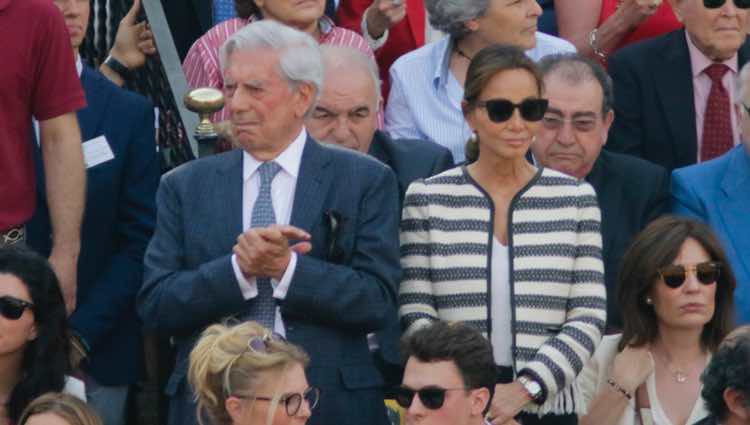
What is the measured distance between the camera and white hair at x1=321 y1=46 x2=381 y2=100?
812 centimetres

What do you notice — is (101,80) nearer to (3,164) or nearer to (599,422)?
(3,164)

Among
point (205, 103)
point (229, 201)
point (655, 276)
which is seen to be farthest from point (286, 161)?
point (655, 276)

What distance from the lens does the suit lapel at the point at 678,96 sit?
898cm

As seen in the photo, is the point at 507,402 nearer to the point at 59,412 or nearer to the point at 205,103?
the point at 59,412

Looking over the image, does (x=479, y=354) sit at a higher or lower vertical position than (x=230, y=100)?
lower

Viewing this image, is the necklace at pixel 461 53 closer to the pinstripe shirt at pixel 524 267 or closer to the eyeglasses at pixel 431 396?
the pinstripe shirt at pixel 524 267

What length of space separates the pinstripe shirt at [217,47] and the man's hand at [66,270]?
3.91 ft

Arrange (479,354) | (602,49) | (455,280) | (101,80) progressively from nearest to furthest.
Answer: (479,354), (455,280), (101,80), (602,49)

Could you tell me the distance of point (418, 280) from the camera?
7309 millimetres

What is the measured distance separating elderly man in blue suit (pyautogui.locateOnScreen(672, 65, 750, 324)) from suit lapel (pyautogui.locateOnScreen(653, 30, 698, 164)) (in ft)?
1.98

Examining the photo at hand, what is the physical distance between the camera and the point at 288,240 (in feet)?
22.3

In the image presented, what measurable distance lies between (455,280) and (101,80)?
197 cm

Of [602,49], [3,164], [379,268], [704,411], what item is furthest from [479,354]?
[602,49]

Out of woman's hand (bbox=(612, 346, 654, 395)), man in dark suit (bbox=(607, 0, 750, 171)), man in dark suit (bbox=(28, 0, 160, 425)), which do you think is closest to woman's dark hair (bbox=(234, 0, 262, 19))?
man in dark suit (bbox=(28, 0, 160, 425))
